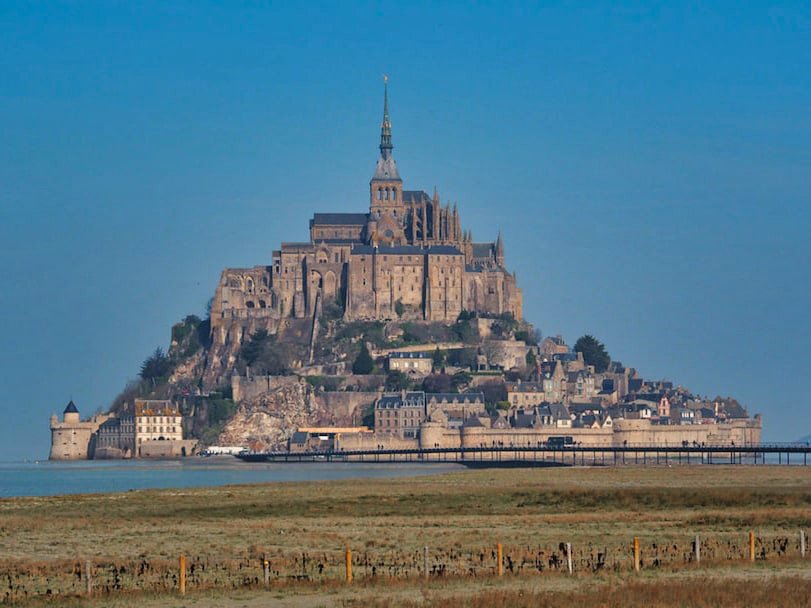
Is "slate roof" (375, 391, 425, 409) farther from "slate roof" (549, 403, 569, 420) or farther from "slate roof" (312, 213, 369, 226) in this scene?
"slate roof" (312, 213, 369, 226)

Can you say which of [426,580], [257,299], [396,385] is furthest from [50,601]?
[257,299]

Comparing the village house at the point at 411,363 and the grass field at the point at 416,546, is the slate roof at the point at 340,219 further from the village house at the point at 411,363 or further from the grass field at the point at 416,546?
the grass field at the point at 416,546

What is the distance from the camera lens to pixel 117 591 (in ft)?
101

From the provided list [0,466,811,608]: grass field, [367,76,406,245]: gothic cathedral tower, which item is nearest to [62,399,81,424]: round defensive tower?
[367,76,406,245]: gothic cathedral tower

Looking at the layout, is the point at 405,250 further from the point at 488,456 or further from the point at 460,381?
the point at 488,456

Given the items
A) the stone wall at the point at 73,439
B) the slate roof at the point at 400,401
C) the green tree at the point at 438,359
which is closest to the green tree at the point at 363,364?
the green tree at the point at 438,359

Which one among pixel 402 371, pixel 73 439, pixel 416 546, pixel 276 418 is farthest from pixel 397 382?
pixel 416 546

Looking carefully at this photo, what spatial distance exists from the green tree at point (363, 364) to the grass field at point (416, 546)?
94335mm

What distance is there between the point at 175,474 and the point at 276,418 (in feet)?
127

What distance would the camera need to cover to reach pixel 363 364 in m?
162

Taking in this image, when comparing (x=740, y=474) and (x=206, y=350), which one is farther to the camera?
(x=206, y=350)

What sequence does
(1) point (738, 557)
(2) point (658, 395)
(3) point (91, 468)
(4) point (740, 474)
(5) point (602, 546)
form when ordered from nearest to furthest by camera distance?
1. (1) point (738, 557)
2. (5) point (602, 546)
3. (4) point (740, 474)
4. (3) point (91, 468)
5. (2) point (658, 395)

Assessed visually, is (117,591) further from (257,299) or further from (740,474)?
(257,299)

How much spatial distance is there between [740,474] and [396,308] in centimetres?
8138
